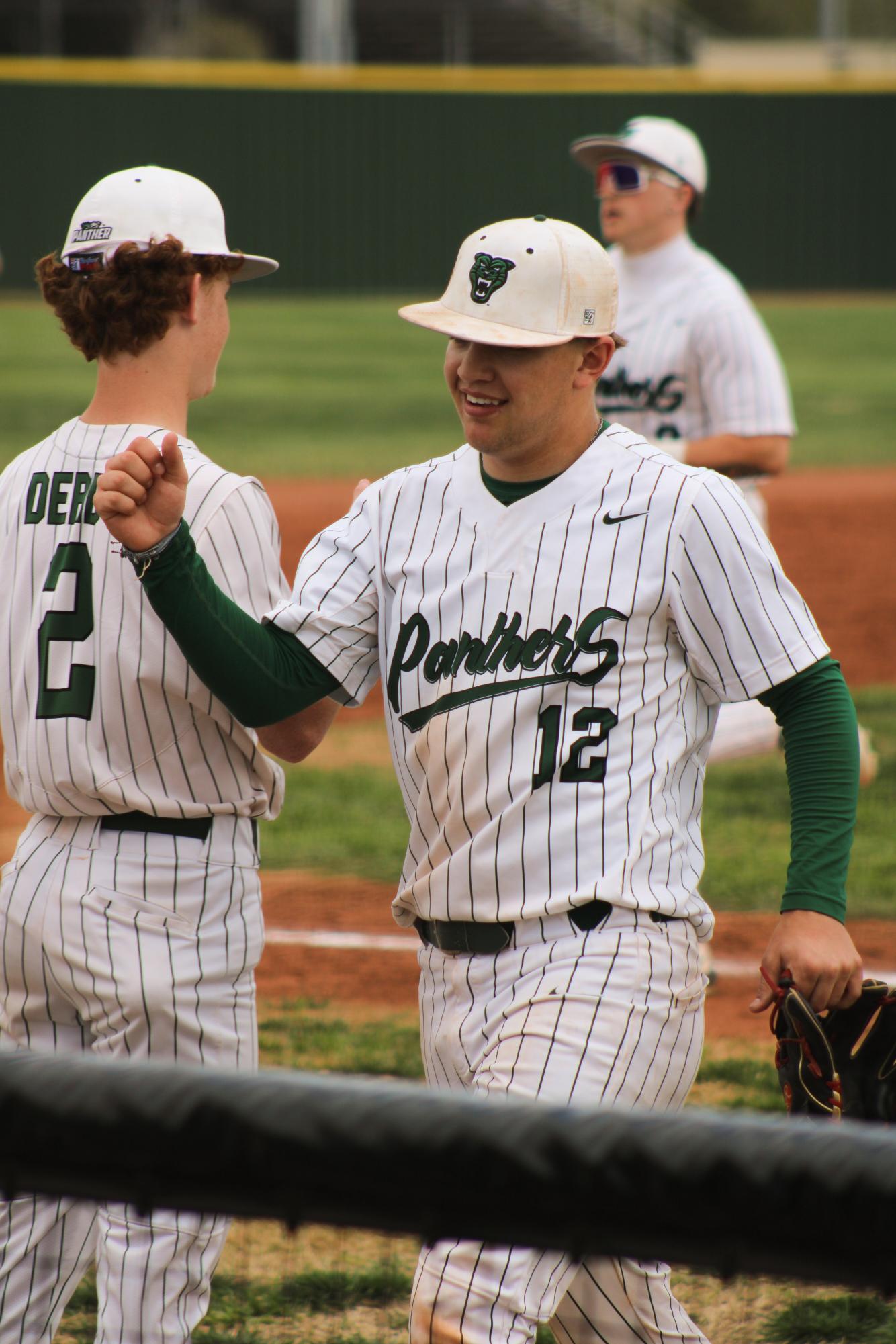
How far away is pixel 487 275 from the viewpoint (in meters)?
2.53

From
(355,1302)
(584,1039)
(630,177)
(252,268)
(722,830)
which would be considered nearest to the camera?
(584,1039)

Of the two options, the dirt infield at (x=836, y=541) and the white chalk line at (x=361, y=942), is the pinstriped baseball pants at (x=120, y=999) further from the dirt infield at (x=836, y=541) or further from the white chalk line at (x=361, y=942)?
the dirt infield at (x=836, y=541)

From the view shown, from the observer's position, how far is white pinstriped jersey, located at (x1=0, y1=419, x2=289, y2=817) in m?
2.45

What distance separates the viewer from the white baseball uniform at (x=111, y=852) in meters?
2.41

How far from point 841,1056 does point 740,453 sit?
111 inches

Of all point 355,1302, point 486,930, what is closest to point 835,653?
point 355,1302

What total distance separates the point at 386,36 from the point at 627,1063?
37.0m

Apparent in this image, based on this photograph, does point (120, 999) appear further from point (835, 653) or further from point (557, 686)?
point (835, 653)

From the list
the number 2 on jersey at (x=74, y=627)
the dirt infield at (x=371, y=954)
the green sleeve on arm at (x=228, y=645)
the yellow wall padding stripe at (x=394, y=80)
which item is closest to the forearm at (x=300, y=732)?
the green sleeve on arm at (x=228, y=645)

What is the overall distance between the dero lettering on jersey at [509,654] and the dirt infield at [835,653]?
7.68ft

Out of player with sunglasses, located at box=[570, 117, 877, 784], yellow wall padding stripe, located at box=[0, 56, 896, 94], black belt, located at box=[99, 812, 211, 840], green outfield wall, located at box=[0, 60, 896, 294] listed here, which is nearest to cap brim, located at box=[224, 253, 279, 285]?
black belt, located at box=[99, 812, 211, 840]

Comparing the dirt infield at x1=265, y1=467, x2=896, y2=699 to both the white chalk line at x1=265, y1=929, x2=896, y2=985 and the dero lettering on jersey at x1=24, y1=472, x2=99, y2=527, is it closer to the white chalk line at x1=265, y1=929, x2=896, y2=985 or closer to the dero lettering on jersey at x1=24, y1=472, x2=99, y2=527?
the white chalk line at x1=265, y1=929, x2=896, y2=985

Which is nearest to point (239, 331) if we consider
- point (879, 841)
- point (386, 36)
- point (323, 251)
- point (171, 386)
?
point (323, 251)

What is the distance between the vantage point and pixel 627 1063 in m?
2.30
